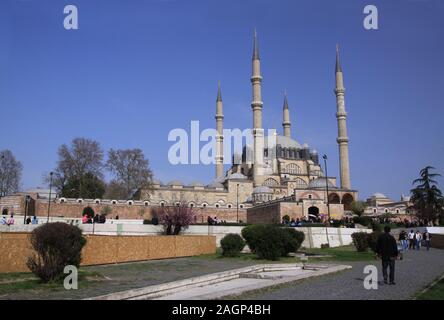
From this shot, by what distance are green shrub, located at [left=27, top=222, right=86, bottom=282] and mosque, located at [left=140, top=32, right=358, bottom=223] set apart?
27.6 m

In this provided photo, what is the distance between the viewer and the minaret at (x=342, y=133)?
46.9 metres

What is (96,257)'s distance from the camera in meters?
14.0

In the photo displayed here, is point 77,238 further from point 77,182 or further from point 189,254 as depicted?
point 77,182

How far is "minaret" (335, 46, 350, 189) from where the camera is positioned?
154ft

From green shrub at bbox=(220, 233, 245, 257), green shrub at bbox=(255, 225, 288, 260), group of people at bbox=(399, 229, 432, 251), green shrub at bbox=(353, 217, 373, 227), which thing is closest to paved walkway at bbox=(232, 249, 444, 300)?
green shrub at bbox=(255, 225, 288, 260)

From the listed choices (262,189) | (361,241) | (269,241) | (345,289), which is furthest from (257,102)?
(345,289)

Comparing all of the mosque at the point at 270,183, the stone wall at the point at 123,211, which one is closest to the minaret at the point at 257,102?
the mosque at the point at 270,183

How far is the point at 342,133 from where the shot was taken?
1880 inches

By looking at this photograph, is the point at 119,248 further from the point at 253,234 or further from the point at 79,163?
the point at 79,163

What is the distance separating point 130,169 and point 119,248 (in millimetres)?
23947

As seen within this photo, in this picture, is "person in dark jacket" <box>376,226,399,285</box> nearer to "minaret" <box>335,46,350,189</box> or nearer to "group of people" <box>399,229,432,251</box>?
"group of people" <box>399,229,432,251</box>

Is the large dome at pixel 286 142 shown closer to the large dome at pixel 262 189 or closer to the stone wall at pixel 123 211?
the large dome at pixel 262 189
